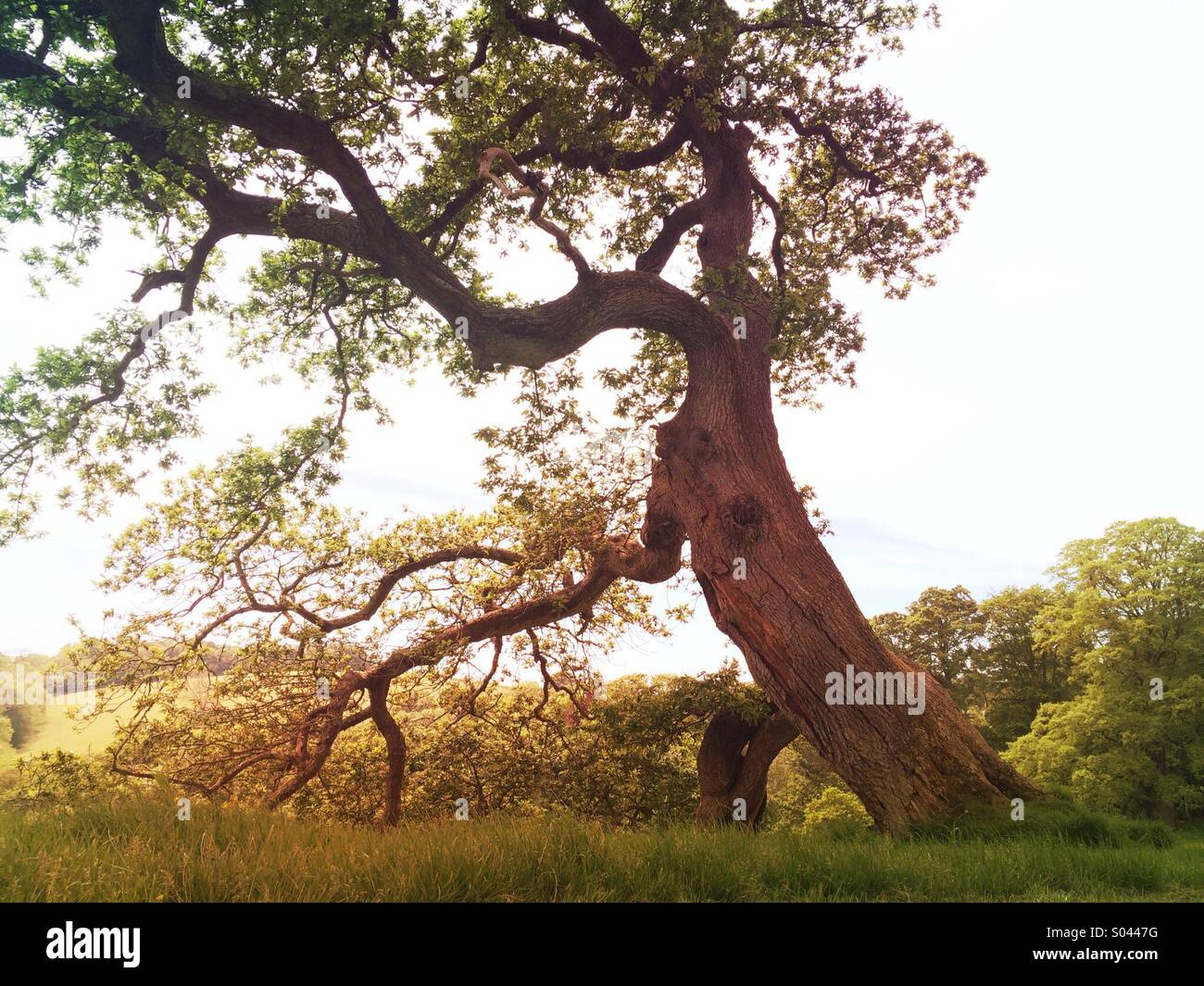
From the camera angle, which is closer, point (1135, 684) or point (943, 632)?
point (1135, 684)

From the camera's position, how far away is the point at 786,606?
761 centimetres

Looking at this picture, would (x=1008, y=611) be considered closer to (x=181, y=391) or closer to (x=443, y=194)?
(x=443, y=194)

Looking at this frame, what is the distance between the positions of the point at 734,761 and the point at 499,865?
8.71 meters

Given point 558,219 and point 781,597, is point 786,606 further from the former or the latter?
point 558,219

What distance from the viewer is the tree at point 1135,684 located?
20.5 metres

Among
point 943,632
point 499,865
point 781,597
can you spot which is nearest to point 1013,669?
point 943,632

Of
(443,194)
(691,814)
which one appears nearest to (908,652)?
(691,814)

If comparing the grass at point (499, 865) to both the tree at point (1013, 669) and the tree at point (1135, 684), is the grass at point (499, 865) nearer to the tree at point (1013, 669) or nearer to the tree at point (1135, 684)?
the tree at point (1135, 684)

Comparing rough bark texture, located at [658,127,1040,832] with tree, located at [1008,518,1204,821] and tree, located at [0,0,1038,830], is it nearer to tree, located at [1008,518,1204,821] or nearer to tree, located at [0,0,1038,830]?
tree, located at [0,0,1038,830]

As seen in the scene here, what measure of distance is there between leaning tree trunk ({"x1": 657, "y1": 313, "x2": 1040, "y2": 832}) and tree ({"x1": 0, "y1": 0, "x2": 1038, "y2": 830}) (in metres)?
0.03

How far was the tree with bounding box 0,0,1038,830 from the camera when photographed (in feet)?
23.8

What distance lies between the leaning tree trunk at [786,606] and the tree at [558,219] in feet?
0.11

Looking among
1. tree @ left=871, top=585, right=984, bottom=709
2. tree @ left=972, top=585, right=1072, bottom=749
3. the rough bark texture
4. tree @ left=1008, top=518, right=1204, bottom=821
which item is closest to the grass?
the rough bark texture

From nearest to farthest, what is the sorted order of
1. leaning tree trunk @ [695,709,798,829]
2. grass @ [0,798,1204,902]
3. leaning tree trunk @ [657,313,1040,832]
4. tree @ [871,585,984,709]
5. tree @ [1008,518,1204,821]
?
grass @ [0,798,1204,902] < leaning tree trunk @ [657,313,1040,832] < leaning tree trunk @ [695,709,798,829] < tree @ [1008,518,1204,821] < tree @ [871,585,984,709]
